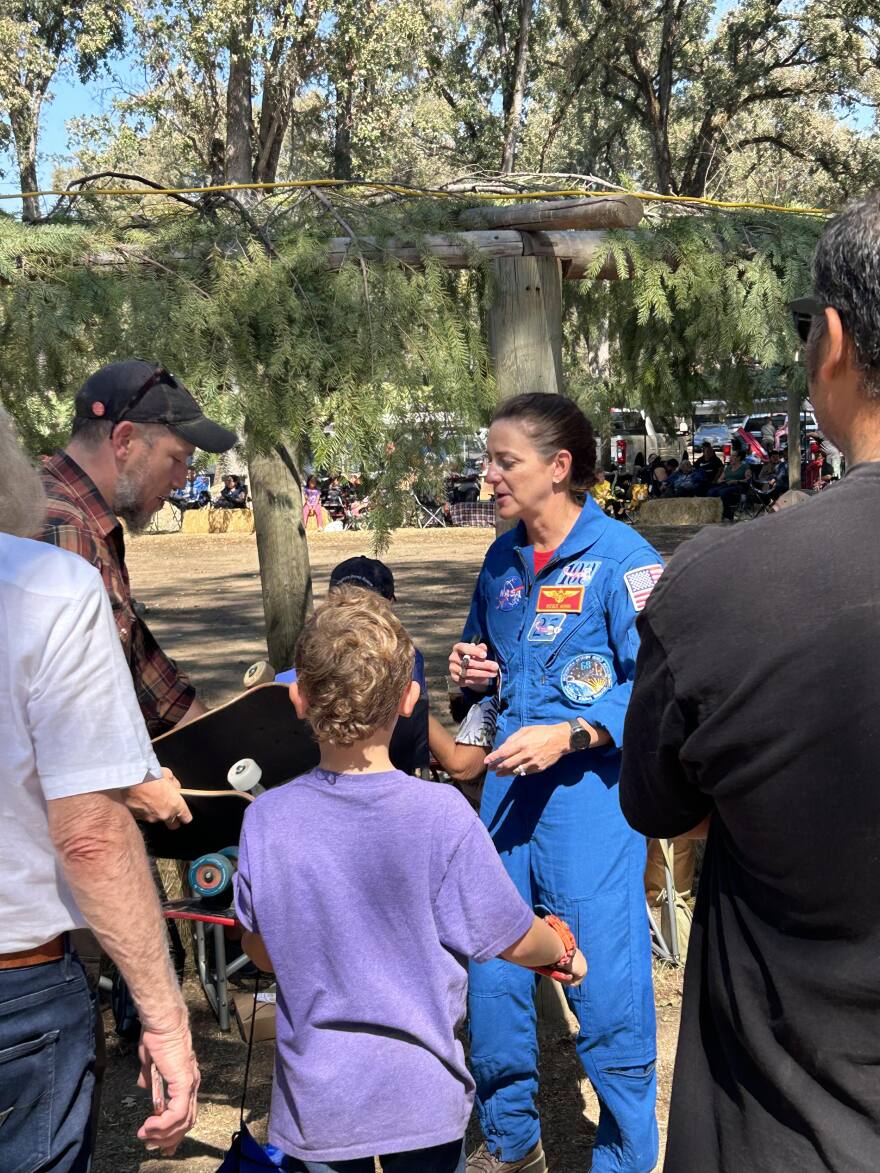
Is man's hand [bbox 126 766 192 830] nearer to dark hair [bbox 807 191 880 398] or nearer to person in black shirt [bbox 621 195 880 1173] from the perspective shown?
person in black shirt [bbox 621 195 880 1173]

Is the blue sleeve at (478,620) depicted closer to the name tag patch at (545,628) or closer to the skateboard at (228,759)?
the name tag patch at (545,628)

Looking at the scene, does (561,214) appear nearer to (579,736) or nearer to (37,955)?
(579,736)

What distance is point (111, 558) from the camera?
3.17 meters

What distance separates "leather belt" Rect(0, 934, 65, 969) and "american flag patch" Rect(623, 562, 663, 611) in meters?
1.70

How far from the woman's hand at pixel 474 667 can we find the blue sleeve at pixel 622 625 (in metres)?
0.34

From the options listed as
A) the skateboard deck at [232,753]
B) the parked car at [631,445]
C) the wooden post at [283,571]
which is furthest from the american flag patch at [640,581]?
the parked car at [631,445]

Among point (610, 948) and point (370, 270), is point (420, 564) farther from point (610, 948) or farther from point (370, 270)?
point (610, 948)

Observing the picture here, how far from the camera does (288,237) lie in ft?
15.8

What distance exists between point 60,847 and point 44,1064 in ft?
1.14

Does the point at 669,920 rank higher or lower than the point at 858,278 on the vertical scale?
lower

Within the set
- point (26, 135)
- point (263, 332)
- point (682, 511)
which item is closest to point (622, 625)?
point (263, 332)

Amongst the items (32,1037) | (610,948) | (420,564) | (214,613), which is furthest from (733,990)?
(420,564)

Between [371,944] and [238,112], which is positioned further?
[238,112]

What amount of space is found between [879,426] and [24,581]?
1204 millimetres
